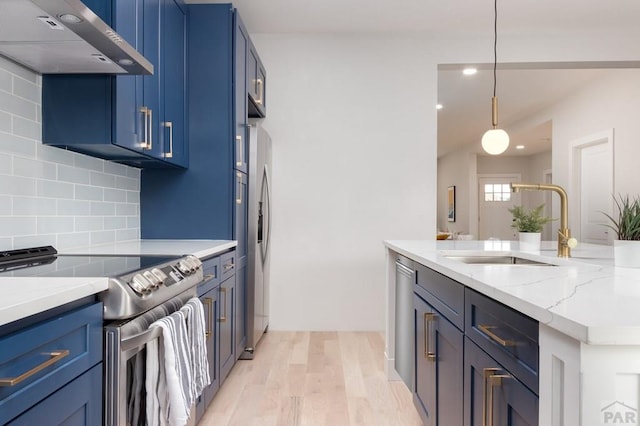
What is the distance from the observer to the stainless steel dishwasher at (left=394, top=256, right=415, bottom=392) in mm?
2305

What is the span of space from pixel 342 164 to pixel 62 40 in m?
2.73

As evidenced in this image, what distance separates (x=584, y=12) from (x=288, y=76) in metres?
2.55

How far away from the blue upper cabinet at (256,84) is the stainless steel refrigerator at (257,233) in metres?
0.27

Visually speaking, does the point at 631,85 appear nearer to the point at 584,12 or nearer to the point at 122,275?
the point at 584,12

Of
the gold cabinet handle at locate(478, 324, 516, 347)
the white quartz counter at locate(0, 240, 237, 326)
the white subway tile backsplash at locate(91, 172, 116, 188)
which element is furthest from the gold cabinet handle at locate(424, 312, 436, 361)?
the white subway tile backsplash at locate(91, 172, 116, 188)

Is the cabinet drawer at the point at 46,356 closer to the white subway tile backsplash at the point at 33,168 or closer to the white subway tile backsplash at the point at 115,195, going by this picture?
the white subway tile backsplash at the point at 33,168

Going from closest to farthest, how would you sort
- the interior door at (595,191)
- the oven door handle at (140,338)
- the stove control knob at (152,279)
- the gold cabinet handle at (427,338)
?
the oven door handle at (140,338)
the stove control knob at (152,279)
the gold cabinet handle at (427,338)
the interior door at (595,191)

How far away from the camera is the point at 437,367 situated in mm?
1738

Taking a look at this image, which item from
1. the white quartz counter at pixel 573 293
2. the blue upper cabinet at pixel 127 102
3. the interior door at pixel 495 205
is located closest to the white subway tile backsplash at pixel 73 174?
the blue upper cabinet at pixel 127 102

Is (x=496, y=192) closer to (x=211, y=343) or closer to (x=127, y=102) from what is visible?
(x=211, y=343)

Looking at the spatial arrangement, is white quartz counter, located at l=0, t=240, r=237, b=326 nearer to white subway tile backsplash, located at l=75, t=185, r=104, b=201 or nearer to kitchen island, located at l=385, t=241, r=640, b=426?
kitchen island, located at l=385, t=241, r=640, b=426

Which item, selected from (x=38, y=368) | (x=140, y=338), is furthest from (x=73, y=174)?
(x=38, y=368)

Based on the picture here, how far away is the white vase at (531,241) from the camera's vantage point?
2268mm

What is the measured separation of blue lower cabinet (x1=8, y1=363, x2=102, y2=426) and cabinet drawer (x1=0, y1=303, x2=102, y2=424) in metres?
0.02
